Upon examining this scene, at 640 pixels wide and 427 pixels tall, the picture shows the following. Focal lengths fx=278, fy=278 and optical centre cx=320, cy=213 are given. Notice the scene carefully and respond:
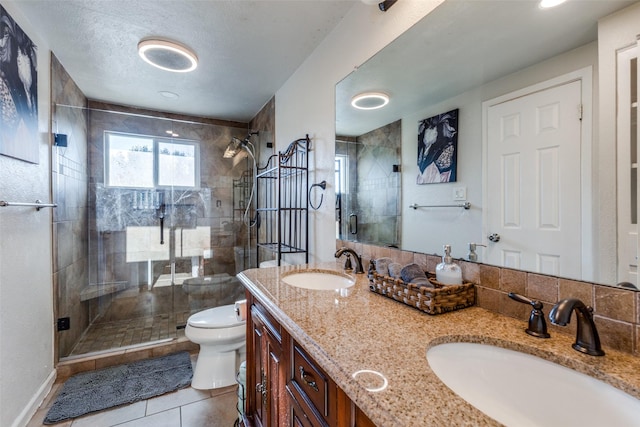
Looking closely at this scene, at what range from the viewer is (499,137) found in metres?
0.91

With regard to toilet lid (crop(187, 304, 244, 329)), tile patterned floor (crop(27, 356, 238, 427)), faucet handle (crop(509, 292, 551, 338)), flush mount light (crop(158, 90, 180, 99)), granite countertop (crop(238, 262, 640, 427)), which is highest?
flush mount light (crop(158, 90, 180, 99))

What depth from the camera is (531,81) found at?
0.81 m

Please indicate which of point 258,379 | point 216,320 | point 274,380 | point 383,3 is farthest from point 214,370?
point 383,3

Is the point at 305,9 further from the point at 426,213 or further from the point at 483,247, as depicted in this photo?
the point at 483,247

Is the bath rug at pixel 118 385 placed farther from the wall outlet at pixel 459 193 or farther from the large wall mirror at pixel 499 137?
the wall outlet at pixel 459 193

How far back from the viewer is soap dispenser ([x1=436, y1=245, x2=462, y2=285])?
3.17 ft

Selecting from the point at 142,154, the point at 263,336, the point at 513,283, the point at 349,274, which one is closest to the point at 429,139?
the point at 513,283

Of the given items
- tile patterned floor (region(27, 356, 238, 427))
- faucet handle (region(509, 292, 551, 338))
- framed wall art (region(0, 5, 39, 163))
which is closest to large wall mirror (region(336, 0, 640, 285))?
faucet handle (region(509, 292, 551, 338))

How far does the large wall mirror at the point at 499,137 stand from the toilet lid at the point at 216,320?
1344mm

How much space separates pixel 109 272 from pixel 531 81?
3.78 meters

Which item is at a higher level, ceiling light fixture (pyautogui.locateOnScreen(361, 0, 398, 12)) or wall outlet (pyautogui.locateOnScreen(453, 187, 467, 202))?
ceiling light fixture (pyautogui.locateOnScreen(361, 0, 398, 12))

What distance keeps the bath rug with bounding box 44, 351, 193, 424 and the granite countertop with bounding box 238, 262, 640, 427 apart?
161 cm

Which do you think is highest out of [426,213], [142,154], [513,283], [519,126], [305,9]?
[305,9]

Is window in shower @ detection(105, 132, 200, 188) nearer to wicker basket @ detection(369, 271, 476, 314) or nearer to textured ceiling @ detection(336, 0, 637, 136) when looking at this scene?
textured ceiling @ detection(336, 0, 637, 136)
